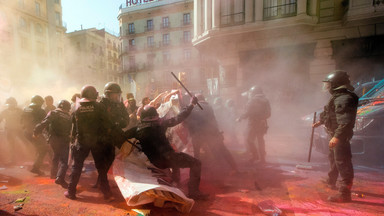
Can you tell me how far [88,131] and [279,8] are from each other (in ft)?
34.5

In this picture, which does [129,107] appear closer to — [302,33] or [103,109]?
[103,109]

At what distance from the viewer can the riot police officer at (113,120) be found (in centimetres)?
319

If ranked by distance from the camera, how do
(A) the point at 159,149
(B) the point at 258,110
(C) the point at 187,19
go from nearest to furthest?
(A) the point at 159,149, (B) the point at 258,110, (C) the point at 187,19

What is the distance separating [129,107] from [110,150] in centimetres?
222

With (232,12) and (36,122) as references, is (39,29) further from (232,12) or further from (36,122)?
(36,122)

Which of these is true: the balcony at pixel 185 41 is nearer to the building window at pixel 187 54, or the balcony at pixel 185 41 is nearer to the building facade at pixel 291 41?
the building window at pixel 187 54

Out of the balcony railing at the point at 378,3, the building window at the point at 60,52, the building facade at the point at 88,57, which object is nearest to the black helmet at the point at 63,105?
the balcony railing at the point at 378,3

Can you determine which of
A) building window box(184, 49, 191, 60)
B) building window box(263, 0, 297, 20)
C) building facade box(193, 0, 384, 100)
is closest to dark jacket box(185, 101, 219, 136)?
building facade box(193, 0, 384, 100)

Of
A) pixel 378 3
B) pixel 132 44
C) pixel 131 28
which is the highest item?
pixel 131 28

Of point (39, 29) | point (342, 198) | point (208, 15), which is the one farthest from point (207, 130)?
point (39, 29)

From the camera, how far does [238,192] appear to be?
10.9 feet

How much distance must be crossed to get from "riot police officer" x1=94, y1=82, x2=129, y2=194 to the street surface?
655 mm

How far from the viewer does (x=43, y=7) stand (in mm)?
25062

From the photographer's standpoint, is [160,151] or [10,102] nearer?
[160,151]
